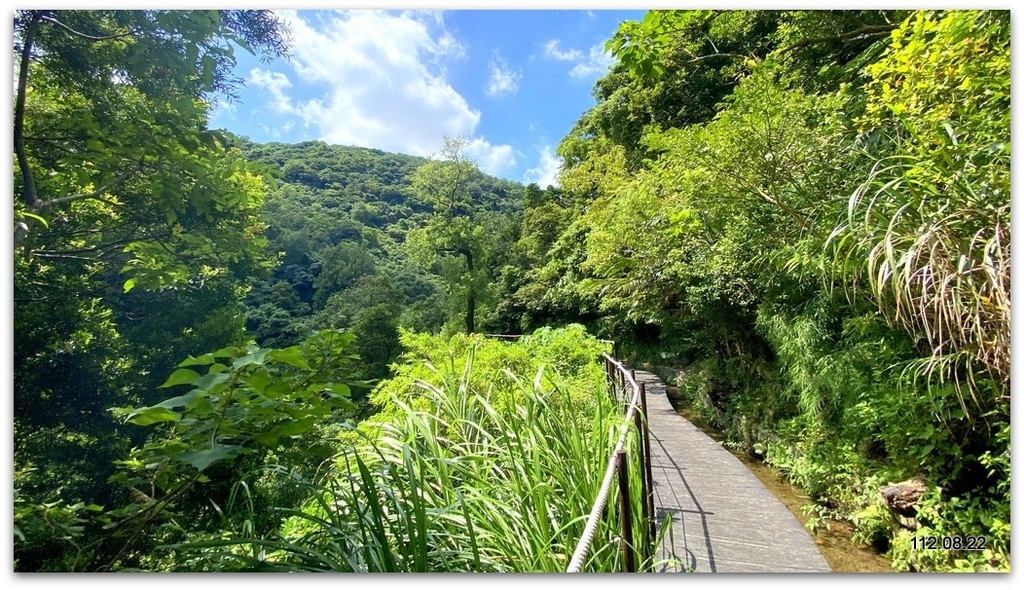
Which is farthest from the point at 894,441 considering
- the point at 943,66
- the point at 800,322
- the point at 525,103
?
the point at 525,103

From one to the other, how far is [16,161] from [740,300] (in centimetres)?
517

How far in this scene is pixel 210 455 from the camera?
1.08m

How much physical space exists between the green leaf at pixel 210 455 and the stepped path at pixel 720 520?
4.45ft

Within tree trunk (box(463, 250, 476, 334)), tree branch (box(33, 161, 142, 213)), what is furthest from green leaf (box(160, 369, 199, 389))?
tree trunk (box(463, 250, 476, 334))

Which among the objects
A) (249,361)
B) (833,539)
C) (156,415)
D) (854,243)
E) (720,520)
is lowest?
(833,539)

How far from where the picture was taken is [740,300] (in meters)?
4.63

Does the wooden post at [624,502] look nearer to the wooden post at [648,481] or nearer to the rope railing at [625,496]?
the rope railing at [625,496]

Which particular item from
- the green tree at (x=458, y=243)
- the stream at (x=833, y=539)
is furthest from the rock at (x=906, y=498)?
the green tree at (x=458, y=243)

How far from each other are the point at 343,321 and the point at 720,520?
75.5 inches

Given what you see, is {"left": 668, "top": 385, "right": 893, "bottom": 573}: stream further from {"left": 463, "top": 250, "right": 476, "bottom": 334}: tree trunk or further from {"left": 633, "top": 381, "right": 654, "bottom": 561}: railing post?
{"left": 463, "top": 250, "right": 476, "bottom": 334}: tree trunk

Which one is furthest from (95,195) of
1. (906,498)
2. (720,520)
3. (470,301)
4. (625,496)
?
(470,301)

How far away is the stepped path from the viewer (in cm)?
162

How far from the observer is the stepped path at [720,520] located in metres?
1.62
